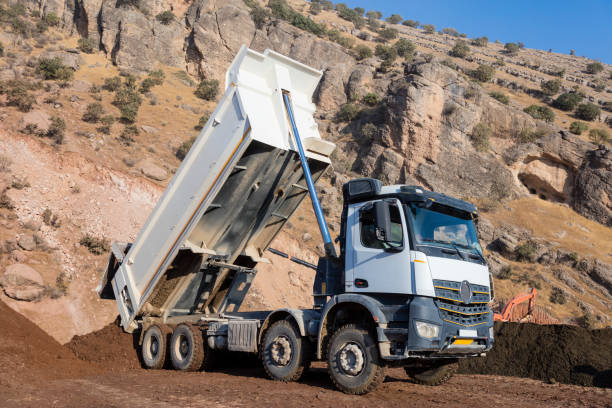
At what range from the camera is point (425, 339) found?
6395 mm

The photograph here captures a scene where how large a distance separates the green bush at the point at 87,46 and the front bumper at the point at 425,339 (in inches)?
1560

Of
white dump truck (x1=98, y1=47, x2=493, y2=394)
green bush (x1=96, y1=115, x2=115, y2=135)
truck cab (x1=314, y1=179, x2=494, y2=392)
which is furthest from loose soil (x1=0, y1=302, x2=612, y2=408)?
green bush (x1=96, y1=115, x2=115, y2=135)

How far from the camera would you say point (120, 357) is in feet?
33.6

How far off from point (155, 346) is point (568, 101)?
48.5m

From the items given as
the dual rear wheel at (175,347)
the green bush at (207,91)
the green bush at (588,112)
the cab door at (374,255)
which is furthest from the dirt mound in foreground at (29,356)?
the green bush at (588,112)

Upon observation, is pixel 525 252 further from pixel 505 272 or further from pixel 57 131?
pixel 57 131

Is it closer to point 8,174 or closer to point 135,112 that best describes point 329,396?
point 8,174

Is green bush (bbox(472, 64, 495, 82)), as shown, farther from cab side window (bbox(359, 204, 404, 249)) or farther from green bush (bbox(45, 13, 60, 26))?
cab side window (bbox(359, 204, 404, 249))

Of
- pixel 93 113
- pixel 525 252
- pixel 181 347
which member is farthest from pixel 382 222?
pixel 525 252

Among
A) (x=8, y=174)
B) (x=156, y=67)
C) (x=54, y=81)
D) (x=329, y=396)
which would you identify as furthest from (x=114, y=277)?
(x=156, y=67)

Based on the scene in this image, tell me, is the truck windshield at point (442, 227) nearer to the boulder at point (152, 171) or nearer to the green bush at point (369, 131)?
the boulder at point (152, 171)

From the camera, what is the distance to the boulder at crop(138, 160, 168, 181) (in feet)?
74.6

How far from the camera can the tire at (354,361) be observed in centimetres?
678

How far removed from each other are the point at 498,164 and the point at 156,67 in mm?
29654
